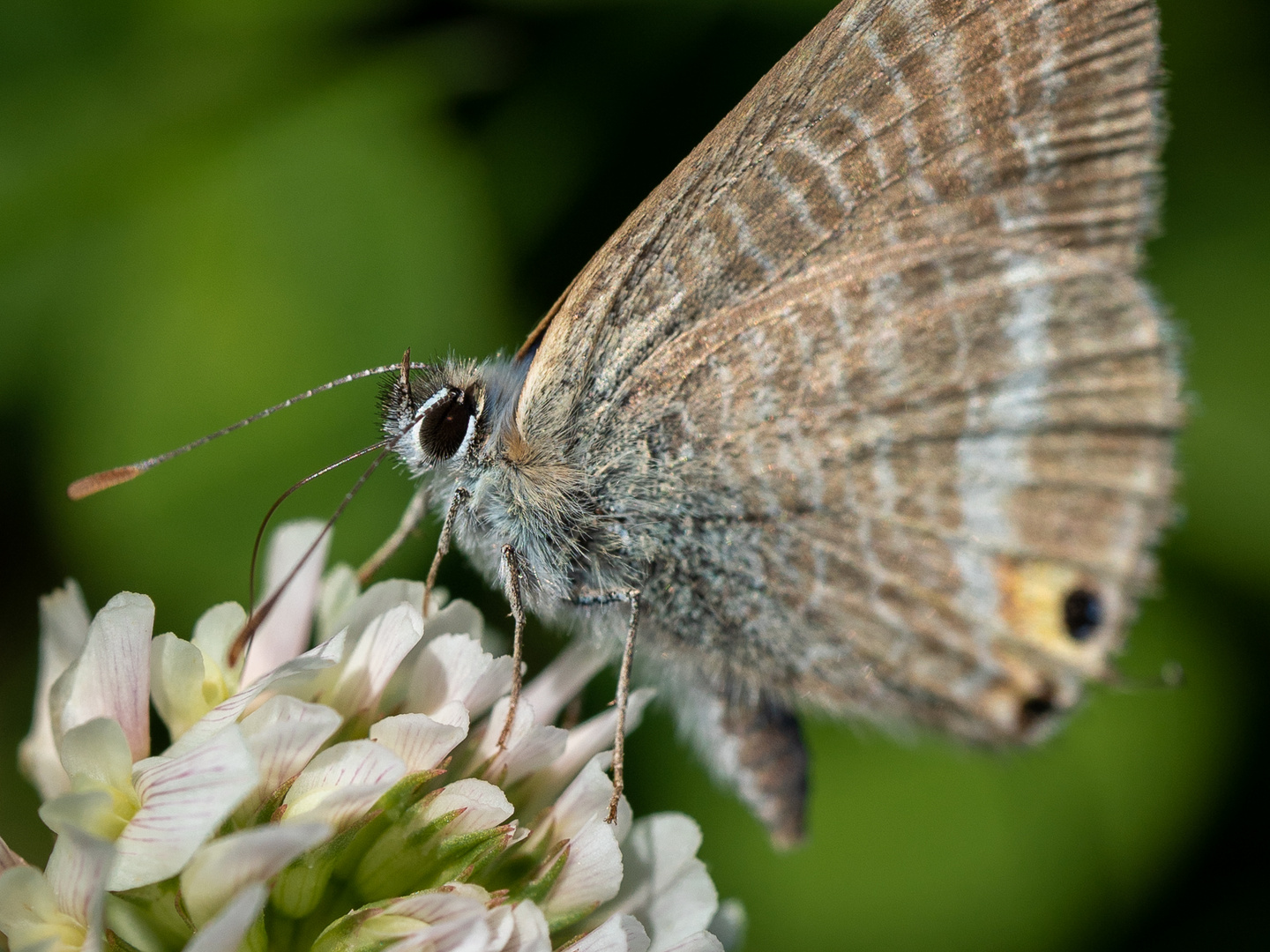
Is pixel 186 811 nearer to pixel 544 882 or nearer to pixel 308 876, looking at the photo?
pixel 308 876

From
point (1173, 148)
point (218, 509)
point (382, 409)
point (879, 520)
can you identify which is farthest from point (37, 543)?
point (1173, 148)

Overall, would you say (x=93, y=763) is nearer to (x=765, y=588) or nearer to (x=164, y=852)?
(x=164, y=852)

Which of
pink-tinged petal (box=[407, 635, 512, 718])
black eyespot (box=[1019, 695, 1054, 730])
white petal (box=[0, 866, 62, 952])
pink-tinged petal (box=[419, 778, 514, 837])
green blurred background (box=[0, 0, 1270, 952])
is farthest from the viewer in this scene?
green blurred background (box=[0, 0, 1270, 952])

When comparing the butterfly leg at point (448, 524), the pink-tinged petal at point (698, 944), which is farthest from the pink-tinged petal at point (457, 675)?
the pink-tinged petal at point (698, 944)

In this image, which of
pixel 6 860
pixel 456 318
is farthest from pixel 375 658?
pixel 456 318

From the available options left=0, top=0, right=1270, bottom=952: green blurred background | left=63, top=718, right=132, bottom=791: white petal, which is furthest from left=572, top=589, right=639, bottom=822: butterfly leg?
left=0, top=0, right=1270, bottom=952: green blurred background

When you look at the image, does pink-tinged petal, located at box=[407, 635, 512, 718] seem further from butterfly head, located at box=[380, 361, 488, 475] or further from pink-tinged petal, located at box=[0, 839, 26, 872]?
pink-tinged petal, located at box=[0, 839, 26, 872]

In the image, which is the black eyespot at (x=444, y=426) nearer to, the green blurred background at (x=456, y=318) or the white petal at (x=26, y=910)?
the white petal at (x=26, y=910)
